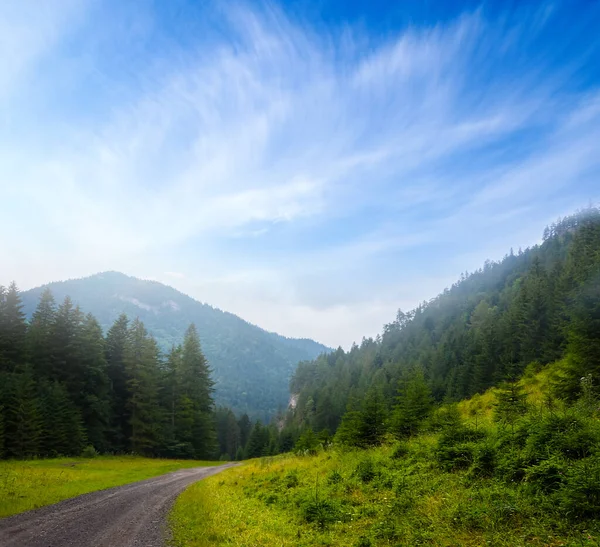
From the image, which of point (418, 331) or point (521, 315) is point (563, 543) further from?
point (418, 331)

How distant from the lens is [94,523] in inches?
509

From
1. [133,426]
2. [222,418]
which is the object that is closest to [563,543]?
[133,426]

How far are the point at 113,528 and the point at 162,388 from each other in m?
43.8

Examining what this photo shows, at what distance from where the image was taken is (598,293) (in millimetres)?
27328

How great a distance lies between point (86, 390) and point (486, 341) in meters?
66.6

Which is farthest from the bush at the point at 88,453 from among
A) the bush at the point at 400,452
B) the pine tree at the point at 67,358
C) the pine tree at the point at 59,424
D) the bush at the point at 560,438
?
the bush at the point at 560,438

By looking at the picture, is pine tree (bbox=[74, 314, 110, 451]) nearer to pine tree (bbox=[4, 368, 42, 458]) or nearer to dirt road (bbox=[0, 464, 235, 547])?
pine tree (bbox=[4, 368, 42, 458])

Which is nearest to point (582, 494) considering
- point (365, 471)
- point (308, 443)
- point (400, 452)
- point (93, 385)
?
point (365, 471)

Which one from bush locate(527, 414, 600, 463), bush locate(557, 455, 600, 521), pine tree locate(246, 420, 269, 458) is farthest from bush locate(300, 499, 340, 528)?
pine tree locate(246, 420, 269, 458)

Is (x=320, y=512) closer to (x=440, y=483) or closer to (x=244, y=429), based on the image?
(x=440, y=483)

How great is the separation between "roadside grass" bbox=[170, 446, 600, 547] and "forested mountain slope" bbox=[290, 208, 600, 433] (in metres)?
9.23

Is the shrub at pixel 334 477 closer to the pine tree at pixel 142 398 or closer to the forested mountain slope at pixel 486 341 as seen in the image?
the forested mountain slope at pixel 486 341

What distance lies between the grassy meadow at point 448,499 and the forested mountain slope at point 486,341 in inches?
391

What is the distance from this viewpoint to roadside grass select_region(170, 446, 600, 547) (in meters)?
7.62
